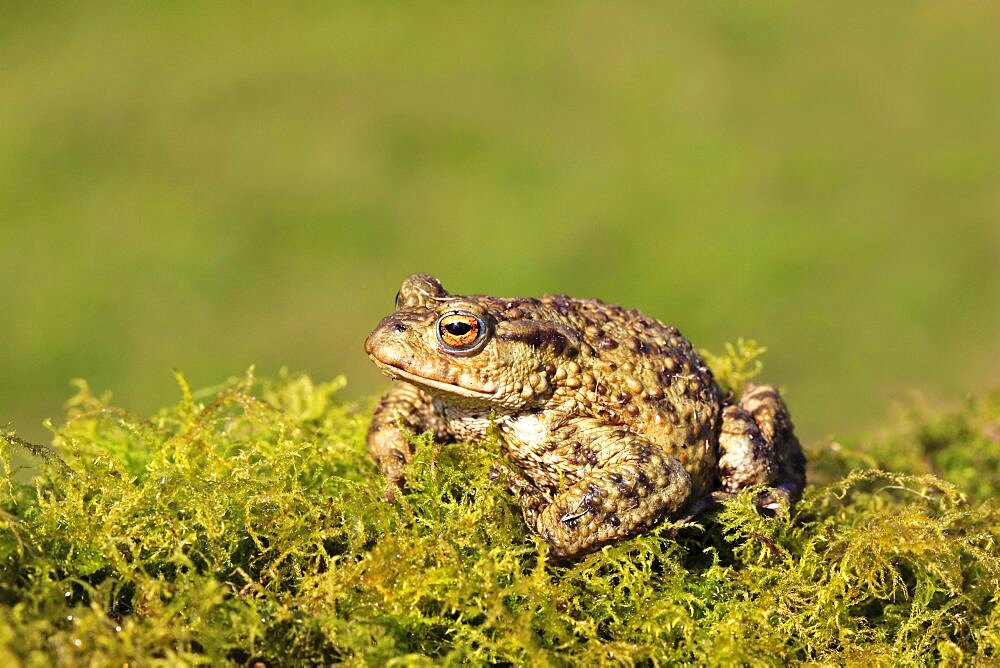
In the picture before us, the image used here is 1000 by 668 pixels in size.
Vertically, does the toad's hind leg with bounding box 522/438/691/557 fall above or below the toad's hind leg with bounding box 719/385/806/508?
below


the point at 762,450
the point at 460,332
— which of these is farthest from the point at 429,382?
the point at 762,450

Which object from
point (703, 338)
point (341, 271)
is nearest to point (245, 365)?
point (341, 271)

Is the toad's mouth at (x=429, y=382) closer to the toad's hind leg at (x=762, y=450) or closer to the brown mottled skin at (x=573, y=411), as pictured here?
the brown mottled skin at (x=573, y=411)

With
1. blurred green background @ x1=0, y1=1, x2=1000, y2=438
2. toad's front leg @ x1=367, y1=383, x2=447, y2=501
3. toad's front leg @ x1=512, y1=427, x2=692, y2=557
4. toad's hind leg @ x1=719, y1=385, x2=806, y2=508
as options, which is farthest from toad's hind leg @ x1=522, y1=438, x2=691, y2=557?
blurred green background @ x1=0, y1=1, x2=1000, y2=438

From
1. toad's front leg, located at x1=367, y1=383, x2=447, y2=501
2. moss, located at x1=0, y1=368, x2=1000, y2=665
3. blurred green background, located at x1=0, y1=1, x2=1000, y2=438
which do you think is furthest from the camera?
blurred green background, located at x1=0, y1=1, x2=1000, y2=438

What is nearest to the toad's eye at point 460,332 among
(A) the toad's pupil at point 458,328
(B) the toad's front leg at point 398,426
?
(A) the toad's pupil at point 458,328

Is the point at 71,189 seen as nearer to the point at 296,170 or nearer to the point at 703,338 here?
the point at 296,170

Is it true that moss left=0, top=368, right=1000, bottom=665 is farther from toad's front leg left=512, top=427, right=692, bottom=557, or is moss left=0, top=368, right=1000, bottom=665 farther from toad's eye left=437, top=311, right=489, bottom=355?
toad's eye left=437, top=311, right=489, bottom=355

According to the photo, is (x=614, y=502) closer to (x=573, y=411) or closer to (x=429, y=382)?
(x=573, y=411)
